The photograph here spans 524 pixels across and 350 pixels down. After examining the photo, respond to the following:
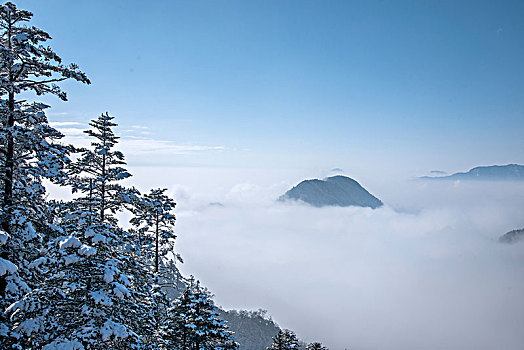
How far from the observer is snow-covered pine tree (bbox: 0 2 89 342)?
11.1m

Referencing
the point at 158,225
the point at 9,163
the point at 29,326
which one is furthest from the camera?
the point at 158,225

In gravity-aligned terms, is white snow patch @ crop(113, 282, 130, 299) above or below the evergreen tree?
below

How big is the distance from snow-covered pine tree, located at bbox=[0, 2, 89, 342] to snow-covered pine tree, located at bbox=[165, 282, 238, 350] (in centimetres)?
1116

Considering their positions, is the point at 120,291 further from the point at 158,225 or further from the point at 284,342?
the point at 284,342

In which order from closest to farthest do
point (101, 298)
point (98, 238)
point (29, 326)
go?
1. point (29, 326)
2. point (101, 298)
3. point (98, 238)

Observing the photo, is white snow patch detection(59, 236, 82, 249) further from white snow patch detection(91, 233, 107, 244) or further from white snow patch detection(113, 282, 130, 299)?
white snow patch detection(113, 282, 130, 299)

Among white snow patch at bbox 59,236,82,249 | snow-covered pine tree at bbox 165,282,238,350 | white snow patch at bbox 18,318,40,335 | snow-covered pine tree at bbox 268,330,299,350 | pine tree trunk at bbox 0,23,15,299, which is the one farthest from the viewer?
snow-covered pine tree at bbox 268,330,299,350

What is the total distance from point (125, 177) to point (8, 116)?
4930 millimetres

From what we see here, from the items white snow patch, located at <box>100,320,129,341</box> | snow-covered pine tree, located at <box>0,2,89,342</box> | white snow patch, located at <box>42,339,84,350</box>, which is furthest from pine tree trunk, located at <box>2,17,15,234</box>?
white snow patch, located at <box>100,320,129,341</box>

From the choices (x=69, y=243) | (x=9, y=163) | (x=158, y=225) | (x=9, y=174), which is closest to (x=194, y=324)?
(x=158, y=225)

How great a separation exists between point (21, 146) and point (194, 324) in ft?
48.9

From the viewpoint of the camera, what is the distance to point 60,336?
1141 centimetres

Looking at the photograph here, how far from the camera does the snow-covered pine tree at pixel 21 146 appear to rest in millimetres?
11109

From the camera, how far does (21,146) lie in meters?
11.8
